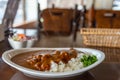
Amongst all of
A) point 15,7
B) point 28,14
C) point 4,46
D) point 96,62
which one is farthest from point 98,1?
point 96,62

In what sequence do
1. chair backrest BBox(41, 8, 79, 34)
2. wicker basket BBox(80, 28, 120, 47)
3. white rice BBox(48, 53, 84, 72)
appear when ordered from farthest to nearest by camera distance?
chair backrest BBox(41, 8, 79, 34), wicker basket BBox(80, 28, 120, 47), white rice BBox(48, 53, 84, 72)

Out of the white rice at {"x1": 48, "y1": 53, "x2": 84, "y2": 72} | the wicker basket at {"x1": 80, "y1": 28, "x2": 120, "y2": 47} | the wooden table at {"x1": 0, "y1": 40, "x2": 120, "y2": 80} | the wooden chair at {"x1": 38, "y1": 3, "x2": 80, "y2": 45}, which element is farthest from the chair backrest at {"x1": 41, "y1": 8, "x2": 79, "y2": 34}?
the white rice at {"x1": 48, "y1": 53, "x2": 84, "y2": 72}

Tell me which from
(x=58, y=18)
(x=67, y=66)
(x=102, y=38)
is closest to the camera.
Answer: (x=67, y=66)

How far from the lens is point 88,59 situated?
2.73 feet

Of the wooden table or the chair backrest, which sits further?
the chair backrest

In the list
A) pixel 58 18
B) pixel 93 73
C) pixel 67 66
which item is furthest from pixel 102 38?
pixel 58 18

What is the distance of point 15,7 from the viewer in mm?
2521

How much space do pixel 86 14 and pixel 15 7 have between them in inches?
71.0

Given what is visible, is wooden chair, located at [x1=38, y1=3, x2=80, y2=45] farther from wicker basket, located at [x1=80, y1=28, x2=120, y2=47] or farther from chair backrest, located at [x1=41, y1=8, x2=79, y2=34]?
wicker basket, located at [x1=80, y1=28, x2=120, y2=47]

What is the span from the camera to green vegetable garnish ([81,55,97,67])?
0.81 metres

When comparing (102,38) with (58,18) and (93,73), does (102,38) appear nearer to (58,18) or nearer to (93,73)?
(93,73)

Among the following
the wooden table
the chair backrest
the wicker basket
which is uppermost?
the wicker basket

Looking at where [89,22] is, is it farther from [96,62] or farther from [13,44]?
[96,62]

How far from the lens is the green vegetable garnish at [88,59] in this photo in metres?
0.81
